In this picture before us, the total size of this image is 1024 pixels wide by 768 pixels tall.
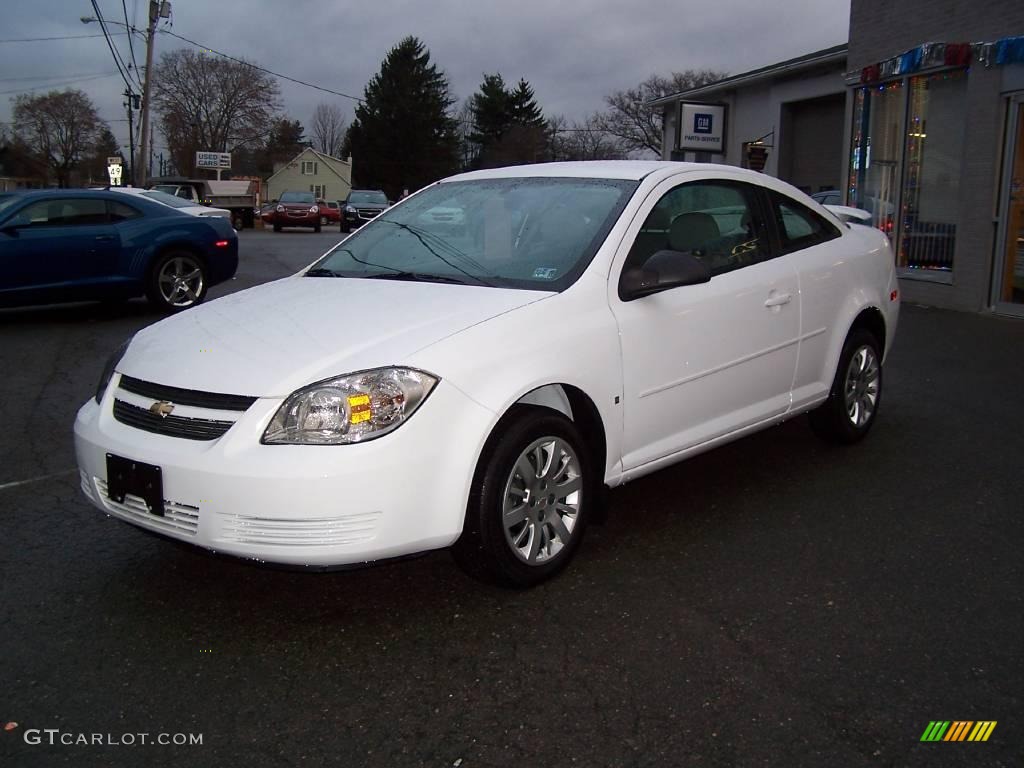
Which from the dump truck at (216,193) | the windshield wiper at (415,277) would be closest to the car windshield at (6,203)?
the windshield wiper at (415,277)

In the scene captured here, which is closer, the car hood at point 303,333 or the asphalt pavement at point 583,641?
the asphalt pavement at point 583,641

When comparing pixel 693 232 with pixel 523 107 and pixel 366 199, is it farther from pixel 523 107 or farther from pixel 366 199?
pixel 523 107

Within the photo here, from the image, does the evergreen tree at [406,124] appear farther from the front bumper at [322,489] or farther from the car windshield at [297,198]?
the front bumper at [322,489]

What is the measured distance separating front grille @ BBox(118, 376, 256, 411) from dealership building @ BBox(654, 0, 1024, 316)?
34.9ft

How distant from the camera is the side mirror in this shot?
4004 millimetres

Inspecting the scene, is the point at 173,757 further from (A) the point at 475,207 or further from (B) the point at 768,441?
(B) the point at 768,441

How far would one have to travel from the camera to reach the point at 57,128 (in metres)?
88.0

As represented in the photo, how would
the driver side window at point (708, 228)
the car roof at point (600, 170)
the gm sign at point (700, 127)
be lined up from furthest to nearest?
1. the gm sign at point (700, 127)
2. the car roof at point (600, 170)
3. the driver side window at point (708, 228)

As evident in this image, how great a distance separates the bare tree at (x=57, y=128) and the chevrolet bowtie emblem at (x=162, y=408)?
9003 centimetres

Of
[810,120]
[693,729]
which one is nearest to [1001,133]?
[693,729]

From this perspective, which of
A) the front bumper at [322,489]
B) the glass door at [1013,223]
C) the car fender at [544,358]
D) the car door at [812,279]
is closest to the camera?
the front bumper at [322,489]

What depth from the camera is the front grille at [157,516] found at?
10.8 feet

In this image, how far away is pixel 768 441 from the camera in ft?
19.4

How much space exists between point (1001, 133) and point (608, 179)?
29.5 feet
